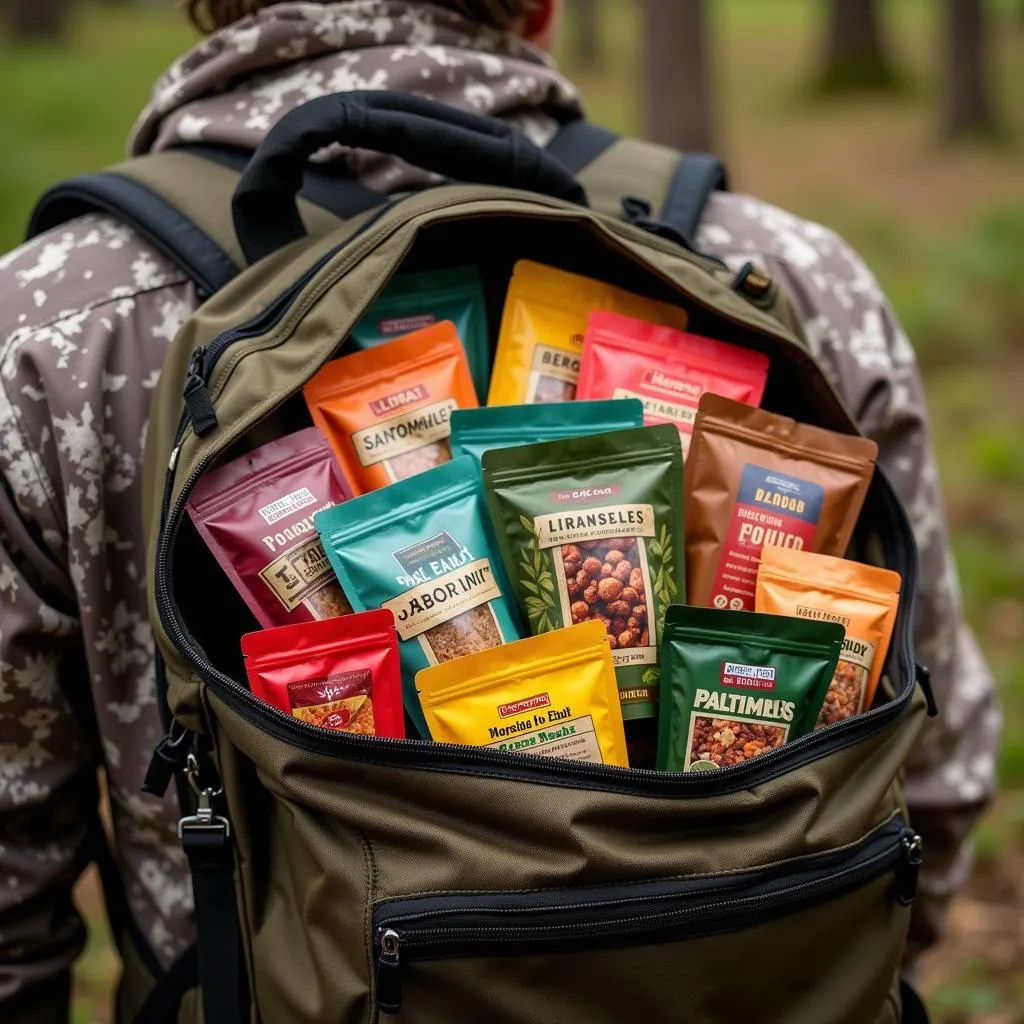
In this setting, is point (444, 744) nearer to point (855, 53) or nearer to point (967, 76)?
point (967, 76)

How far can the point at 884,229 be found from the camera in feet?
22.6

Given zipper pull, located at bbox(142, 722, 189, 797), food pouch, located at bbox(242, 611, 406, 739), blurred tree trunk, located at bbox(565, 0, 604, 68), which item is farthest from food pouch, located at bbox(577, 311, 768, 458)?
blurred tree trunk, located at bbox(565, 0, 604, 68)

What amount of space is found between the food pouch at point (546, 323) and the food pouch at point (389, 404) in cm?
6

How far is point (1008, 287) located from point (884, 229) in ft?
3.70

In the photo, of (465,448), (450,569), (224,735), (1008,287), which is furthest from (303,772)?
(1008,287)

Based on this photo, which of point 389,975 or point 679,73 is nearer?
point 389,975

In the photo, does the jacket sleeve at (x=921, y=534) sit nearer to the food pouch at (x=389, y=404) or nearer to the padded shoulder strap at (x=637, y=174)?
the padded shoulder strap at (x=637, y=174)

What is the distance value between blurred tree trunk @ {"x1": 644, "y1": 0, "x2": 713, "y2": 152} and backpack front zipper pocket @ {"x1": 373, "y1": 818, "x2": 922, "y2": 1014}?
325 centimetres

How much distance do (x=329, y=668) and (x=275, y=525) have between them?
Result: 15 centimetres

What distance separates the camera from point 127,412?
3.75 ft

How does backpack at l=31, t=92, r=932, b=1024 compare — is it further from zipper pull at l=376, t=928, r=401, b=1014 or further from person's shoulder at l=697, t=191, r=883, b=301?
person's shoulder at l=697, t=191, r=883, b=301

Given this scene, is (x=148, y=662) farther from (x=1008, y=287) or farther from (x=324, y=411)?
(x=1008, y=287)

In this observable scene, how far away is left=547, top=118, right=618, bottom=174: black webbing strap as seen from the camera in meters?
1.31

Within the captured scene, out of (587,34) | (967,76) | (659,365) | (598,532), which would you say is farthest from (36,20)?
(598,532)
